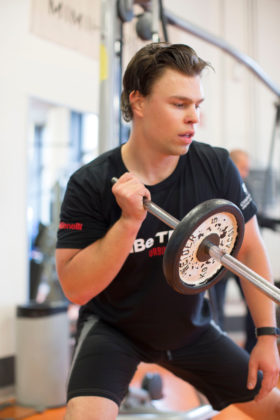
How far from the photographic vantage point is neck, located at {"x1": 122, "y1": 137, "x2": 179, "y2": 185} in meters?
1.46

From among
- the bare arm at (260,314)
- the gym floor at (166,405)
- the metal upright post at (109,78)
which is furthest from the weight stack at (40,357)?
the bare arm at (260,314)

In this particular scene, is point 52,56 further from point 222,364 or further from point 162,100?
point 222,364

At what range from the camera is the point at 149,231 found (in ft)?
4.66

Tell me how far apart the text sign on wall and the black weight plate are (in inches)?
Result: 100

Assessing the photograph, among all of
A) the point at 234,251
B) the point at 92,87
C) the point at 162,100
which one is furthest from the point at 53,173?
the point at 234,251

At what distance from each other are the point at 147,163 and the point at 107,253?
0.34m

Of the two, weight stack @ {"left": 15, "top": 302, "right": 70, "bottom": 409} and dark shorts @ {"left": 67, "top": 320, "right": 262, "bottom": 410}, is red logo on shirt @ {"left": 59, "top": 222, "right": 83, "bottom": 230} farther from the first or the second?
weight stack @ {"left": 15, "top": 302, "right": 70, "bottom": 409}

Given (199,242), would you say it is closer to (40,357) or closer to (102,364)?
(102,364)

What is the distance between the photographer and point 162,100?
4.38 feet

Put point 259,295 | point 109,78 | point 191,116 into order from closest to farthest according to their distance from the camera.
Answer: point 191,116 → point 259,295 → point 109,78

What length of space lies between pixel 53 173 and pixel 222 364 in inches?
90.2

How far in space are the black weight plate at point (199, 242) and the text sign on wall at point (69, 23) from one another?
2.55 metres

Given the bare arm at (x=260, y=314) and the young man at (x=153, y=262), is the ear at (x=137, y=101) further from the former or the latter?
the bare arm at (x=260, y=314)

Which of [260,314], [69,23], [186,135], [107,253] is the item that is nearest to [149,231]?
[107,253]
